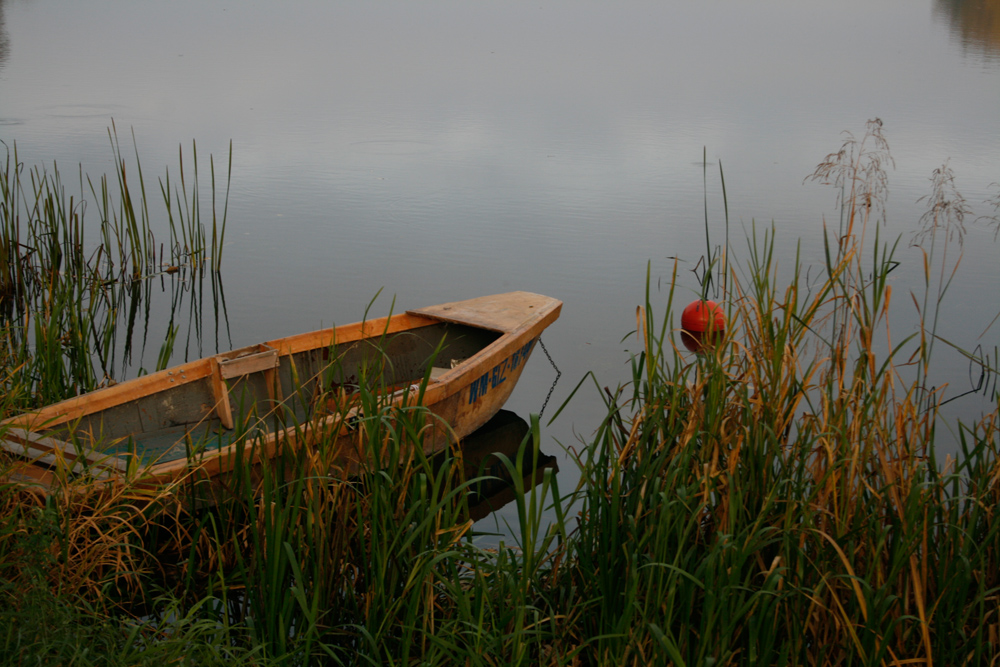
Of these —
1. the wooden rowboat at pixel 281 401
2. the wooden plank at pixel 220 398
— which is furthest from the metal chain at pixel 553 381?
the wooden plank at pixel 220 398

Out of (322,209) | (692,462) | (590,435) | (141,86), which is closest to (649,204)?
(322,209)

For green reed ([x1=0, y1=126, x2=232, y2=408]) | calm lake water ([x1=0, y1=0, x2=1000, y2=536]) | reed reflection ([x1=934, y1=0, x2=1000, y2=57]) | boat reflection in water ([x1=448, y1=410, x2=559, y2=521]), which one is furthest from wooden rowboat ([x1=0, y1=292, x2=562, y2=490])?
reed reflection ([x1=934, y1=0, x2=1000, y2=57])

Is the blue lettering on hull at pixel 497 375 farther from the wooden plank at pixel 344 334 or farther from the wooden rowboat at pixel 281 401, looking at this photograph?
the wooden plank at pixel 344 334

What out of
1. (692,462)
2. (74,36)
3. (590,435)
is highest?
(74,36)

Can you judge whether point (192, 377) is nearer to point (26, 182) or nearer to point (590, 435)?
point (590, 435)

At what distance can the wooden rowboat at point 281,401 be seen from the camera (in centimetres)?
258

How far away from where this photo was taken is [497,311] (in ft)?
16.0

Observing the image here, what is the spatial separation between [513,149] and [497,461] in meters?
7.41

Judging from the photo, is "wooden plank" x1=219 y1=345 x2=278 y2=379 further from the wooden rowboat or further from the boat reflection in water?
the boat reflection in water

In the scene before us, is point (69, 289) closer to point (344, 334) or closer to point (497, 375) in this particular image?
point (344, 334)

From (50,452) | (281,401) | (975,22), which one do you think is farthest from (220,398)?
(975,22)

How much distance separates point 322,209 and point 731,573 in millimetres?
7159

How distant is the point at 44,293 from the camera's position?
16.8ft

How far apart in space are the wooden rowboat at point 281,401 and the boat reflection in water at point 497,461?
13cm
